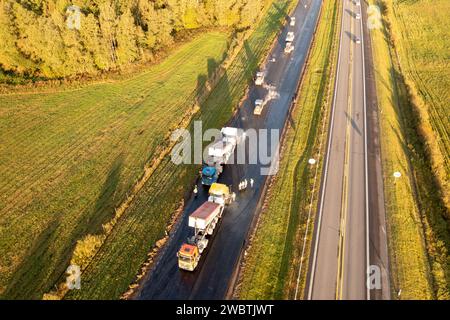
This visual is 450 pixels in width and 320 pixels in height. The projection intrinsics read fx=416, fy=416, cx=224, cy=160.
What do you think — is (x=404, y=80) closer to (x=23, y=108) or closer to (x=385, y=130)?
(x=385, y=130)

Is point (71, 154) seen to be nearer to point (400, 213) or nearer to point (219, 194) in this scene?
point (219, 194)

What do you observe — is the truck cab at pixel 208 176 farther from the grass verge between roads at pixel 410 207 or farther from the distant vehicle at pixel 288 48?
the distant vehicle at pixel 288 48

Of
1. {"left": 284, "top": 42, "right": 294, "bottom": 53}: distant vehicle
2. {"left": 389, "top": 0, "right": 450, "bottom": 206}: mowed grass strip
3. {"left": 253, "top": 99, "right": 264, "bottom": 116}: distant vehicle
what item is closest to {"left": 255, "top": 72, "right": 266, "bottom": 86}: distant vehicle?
{"left": 253, "top": 99, "right": 264, "bottom": 116}: distant vehicle

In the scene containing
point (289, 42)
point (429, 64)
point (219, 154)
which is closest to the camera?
point (219, 154)

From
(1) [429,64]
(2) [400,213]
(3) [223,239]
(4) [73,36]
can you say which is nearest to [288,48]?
(1) [429,64]

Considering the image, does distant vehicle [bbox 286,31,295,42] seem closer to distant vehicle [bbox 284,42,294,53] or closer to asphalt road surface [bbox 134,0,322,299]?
distant vehicle [bbox 284,42,294,53]
